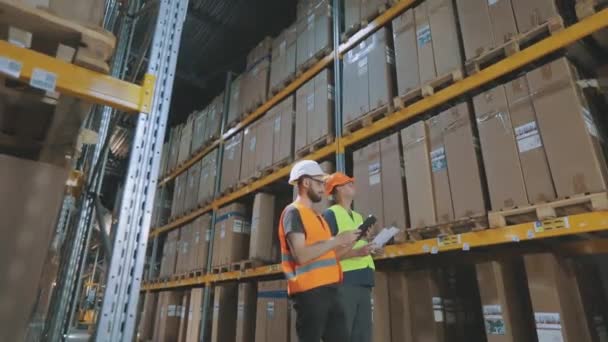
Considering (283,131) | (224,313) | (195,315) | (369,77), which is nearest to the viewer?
(369,77)

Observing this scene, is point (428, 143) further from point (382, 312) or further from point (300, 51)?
point (300, 51)

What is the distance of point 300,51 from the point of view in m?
5.35

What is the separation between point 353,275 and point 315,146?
1995 mm

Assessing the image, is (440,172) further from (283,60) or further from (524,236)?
(283,60)

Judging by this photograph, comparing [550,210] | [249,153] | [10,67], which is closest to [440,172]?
[550,210]

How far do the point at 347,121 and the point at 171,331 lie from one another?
5.29 meters

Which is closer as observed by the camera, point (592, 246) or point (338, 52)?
point (592, 246)

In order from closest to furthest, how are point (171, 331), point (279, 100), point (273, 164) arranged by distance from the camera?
1. point (273, 164)
2. point (279, 100)
3. point (171, 331)

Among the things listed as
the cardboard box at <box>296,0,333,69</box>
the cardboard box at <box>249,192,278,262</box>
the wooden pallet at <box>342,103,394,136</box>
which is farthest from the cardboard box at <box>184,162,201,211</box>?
the wooden pallet at <box>342,103,394,136</box>

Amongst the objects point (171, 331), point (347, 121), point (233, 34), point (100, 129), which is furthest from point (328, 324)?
point (233, 34)

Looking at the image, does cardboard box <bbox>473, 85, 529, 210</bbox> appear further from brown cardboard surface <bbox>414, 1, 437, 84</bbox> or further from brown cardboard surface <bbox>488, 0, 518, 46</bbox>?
brown cardboard surface <bbox>414, 1, 437, 84</bbox>

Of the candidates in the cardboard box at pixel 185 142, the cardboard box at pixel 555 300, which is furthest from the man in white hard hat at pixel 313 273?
the cardboard box at pixel 185 142

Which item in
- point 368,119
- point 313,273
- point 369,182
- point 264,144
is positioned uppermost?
point 264,144

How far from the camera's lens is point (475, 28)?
3223mm
